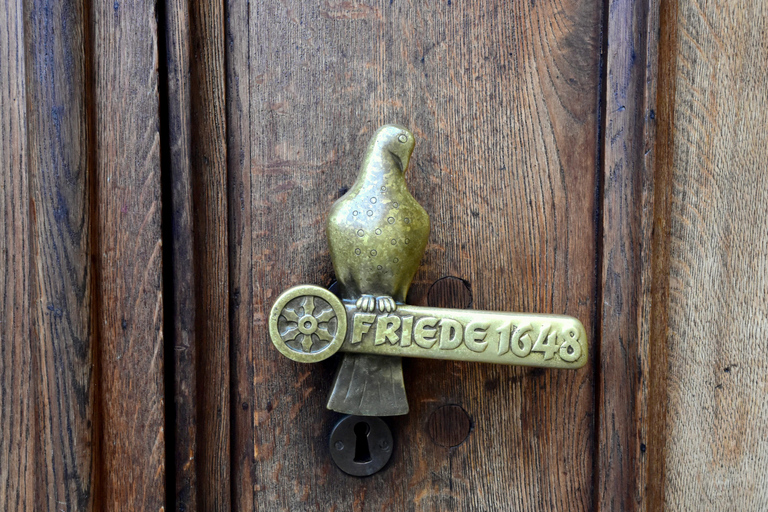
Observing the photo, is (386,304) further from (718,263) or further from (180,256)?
(718,263)

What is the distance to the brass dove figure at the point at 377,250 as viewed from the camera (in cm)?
44

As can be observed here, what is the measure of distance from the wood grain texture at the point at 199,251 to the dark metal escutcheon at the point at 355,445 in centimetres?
10

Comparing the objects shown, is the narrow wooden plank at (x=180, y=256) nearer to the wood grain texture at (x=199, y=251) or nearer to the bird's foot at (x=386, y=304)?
the wood grain texture at (x=199, y=251)

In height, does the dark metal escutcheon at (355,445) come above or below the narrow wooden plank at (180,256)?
below

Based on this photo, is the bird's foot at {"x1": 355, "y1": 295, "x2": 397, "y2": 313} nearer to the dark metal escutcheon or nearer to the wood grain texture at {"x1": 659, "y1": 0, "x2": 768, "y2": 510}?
the dark metal escutcheon

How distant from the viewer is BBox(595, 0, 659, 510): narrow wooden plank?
1.58ft

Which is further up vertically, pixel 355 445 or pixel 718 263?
pixel 718 263

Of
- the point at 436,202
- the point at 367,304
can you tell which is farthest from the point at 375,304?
the point at 436,202

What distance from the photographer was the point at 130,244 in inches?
18.7

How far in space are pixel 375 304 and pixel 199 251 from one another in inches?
6.9

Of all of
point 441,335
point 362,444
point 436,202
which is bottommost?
point 362,444

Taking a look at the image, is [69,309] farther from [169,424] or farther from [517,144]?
[517,144]

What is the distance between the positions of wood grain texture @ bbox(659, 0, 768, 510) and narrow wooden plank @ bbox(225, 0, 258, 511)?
1.29 ft

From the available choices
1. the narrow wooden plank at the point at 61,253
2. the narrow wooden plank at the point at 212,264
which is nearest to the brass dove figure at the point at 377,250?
the narrow wooden plank at the point at 212,264
